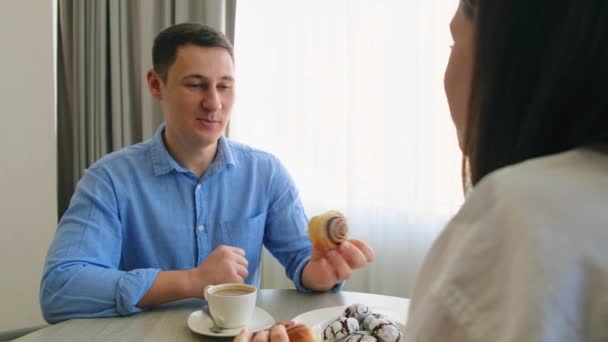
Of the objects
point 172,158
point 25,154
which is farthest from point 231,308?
Answer: point 25,154

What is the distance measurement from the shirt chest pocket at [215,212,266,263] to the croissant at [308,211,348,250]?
33 centimetres

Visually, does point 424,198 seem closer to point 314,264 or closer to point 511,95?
point 314,264

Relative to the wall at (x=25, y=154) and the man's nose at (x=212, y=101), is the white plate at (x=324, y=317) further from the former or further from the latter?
the wall at (x=25, y=154)

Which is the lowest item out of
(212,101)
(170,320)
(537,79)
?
(170,320)

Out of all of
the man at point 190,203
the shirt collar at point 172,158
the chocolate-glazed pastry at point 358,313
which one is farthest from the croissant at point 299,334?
the shirt collar at point 172,158

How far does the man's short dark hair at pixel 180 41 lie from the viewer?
60.4 inches

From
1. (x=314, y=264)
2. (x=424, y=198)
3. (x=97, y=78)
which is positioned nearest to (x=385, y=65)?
(x=424, y=198)

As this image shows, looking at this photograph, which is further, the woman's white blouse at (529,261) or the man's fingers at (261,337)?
the man's fingers at (261,337)

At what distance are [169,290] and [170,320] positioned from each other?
99mm

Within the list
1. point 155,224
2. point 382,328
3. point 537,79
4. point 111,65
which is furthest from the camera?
point 111,65

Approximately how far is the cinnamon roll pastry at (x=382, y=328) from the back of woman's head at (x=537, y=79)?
477 mm

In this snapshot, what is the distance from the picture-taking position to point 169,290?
1.14 m

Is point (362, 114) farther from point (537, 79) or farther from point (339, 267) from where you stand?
point (537, 79)

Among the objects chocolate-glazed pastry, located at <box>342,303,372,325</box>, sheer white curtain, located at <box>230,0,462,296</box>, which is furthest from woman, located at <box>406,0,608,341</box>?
sheer white curtain, located at <box>230,0,462,296</box>
